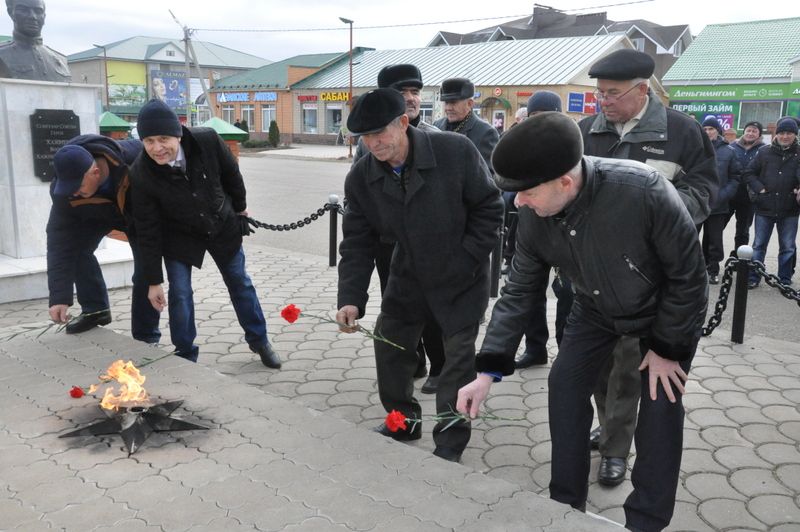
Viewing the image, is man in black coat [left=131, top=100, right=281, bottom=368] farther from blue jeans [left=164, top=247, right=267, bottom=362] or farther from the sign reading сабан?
the sign reading сабан

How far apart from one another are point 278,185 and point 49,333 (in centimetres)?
1404

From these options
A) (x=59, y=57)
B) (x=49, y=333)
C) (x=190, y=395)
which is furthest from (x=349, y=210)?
(x=59, y=57)

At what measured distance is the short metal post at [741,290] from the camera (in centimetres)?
527

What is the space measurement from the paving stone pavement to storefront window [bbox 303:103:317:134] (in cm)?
3956

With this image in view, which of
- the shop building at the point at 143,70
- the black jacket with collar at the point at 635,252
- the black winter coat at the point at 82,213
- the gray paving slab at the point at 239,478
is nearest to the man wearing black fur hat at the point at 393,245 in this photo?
the gray paving slab at the point at 239,478

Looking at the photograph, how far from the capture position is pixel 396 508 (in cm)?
272

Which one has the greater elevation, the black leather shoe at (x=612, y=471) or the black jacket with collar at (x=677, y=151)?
the black jacket with collar at (x=677, y=151)

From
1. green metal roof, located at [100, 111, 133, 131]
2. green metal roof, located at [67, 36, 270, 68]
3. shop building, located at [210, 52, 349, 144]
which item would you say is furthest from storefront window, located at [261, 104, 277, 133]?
green metal roof, located at [100, 111, 133, 131]

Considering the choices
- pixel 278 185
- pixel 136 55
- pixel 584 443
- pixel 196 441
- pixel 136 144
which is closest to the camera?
pixel 584 443

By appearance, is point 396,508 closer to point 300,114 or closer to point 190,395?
point 190,395

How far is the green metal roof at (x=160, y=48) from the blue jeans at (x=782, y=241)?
7100cm

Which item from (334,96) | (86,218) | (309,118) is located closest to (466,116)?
(86,218)

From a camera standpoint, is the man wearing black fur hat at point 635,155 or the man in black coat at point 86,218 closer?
the man wearing black fur hat at point 635,155

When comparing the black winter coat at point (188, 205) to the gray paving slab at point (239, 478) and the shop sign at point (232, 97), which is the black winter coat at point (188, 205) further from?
the shop sign at point (232, 97)
